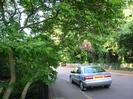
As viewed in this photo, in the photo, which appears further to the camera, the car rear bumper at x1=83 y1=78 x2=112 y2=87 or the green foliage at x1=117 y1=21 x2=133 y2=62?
the green foliage at x1=117 y1=21 x2=133 y2=62

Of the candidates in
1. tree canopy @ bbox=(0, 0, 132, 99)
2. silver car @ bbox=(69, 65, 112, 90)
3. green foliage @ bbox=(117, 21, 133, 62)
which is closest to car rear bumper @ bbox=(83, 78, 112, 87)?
silver car @ bbox=(69, 65, 112, 90)

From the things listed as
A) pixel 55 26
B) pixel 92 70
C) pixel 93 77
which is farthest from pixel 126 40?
pixel 55 26

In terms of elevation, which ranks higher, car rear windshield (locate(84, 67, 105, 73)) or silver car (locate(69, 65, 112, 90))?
car rear windshield (locate(84, 67, 105, 73))

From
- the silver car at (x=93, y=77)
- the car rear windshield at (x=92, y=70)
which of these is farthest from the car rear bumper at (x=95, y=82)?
the car rear windshield at (x=92, y=70)

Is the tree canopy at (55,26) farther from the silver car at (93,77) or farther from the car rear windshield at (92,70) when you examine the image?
the car rear windshield at (92,70)

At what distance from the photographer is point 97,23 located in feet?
34.0

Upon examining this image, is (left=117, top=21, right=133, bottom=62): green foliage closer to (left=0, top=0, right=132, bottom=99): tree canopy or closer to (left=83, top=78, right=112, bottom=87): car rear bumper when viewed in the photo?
(left=83, top=78, right=112, bottom=87): car rear bumper

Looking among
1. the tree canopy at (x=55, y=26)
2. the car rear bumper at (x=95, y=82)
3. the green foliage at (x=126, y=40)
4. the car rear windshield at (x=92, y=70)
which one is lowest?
the car rear bumper at (x=95, y=82)

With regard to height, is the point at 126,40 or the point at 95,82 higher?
the point at 126,40

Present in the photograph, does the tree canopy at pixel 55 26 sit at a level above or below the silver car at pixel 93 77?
above

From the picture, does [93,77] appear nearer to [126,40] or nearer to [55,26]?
[55,26]

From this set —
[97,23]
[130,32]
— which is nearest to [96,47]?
[97,23]

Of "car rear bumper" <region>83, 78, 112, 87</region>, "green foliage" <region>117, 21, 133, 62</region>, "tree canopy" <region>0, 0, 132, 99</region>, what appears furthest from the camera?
"green foliage" <region>117, 21, 133, 62</region>

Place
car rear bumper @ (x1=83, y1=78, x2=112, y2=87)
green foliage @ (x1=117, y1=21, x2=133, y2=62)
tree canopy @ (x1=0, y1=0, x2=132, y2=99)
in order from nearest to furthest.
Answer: tree canopy @ (x1=0, y1=0, x2=132, y2=99)
car rear bumper @ (x1=83, y1=78, x2=112, y2=87)
green foliage @ (x1=117, y1=21, x2=133, y2=62)
